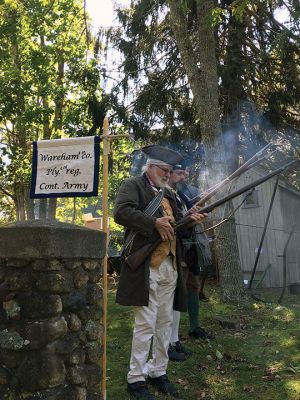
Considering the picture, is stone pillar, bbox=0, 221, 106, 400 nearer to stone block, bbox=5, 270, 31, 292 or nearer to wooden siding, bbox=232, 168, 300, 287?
stone block, bbox=5, 270, 31, 292

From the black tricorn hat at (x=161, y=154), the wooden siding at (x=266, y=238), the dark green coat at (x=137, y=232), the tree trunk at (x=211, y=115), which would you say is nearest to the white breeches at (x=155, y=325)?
the dark green coat at (x=137, y=232)

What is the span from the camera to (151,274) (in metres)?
4.02

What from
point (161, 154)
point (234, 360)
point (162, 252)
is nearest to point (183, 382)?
point (234, 360)

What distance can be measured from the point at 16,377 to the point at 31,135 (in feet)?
57.5

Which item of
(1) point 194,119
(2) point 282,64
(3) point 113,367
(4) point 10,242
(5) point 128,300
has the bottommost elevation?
(3) point 113,367

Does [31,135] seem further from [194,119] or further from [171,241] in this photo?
[171,241]

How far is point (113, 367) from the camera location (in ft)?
16.0

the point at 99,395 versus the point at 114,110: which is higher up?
the point at 114,110

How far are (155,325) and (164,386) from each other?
1.64ft

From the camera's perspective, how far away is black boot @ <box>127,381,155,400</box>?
3.82 meters

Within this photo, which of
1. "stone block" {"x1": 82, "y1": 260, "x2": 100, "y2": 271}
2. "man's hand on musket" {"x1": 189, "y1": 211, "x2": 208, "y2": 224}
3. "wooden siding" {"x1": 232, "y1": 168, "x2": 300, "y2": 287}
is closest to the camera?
"stone block" {"x1": 82, "y1": 260, "x2": 100, "y2": 271}

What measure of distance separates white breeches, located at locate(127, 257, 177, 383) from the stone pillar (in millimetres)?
573

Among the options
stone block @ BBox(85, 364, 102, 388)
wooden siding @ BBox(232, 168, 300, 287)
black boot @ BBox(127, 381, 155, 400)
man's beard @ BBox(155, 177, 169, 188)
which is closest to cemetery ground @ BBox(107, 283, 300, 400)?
black boot @ BBox(127, 381, 155, 400)

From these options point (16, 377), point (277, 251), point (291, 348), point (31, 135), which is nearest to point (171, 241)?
point (16, 377)
